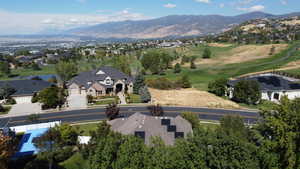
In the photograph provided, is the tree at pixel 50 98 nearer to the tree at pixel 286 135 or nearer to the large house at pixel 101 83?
the large house at pixel 101 83

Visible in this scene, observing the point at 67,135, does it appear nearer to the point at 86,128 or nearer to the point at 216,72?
the point at 86,128

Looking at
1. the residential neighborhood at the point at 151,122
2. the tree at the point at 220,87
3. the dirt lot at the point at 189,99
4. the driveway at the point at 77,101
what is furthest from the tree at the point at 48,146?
the tree at the point at 220,87

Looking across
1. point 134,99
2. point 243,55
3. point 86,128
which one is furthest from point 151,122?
point 243,55

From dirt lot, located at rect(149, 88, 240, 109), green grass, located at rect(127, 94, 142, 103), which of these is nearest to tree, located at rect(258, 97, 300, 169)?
dirt lot, located at rect(149, 88, 240, 109)

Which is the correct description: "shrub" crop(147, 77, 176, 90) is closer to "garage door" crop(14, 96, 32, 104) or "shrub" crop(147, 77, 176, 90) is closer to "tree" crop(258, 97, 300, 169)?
"garage door" crop(14, 96, 32, 104)

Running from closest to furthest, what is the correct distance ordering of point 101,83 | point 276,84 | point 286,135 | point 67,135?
point 286,135 < point 67,135 < point 276,84 < point 101,83
